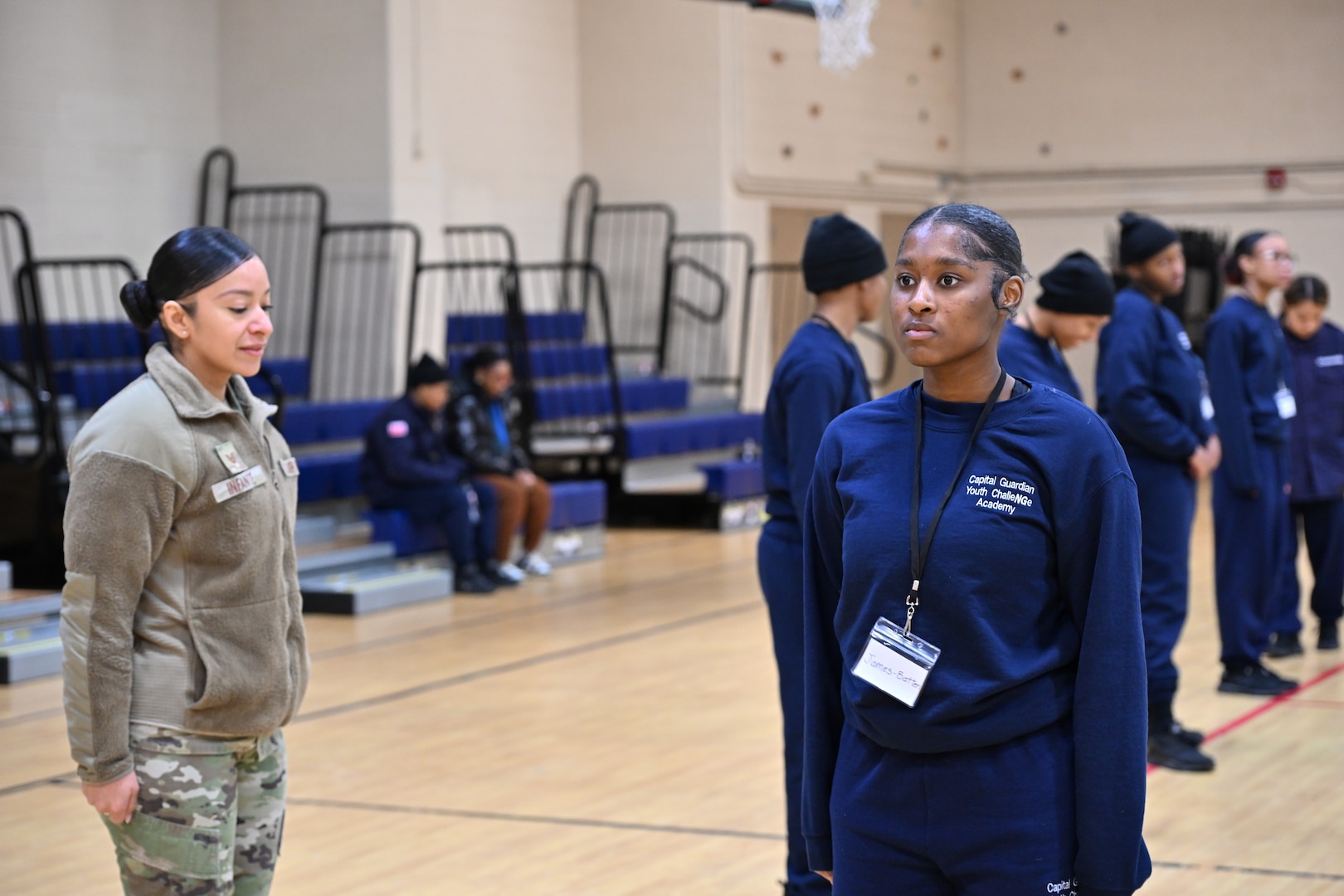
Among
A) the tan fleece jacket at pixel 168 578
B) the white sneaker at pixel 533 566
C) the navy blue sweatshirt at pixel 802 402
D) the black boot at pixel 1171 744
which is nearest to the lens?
the tan fleece jacket at pixel 168 578

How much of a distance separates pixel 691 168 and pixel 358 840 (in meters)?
10.5

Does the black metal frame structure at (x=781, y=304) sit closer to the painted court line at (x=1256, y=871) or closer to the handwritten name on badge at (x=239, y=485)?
the painted court line at (x=1256, y=871)

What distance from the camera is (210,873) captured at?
2.48 metres

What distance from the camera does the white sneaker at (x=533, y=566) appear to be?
9492mm

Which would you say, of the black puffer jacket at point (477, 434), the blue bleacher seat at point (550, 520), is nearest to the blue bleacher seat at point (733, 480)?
the blue bleacher seat at point (550, 520)

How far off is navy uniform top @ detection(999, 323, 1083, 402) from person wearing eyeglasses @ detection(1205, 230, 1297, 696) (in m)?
1.44

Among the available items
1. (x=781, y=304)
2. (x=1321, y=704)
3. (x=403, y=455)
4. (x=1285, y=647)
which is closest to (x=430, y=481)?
(x=403, y=455)

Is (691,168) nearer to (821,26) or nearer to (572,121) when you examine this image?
(572,121)

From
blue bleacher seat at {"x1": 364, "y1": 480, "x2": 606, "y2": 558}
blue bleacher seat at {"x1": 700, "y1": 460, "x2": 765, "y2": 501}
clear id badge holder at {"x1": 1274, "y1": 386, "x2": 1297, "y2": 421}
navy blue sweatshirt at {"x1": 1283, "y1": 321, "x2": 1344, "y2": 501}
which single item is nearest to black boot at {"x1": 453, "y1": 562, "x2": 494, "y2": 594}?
blue bleacher seat at {"x1": 364, "y1": 480, "x2": 606, "y2": 558}

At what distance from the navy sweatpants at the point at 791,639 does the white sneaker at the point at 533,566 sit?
619cm

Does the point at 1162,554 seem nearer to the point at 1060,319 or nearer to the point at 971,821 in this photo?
the point at 1060,319

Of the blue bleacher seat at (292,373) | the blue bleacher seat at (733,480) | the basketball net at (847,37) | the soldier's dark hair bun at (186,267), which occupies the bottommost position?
the blue bleacher seat at (733,480)

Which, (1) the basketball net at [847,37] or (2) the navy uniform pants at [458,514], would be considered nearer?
(2) the navy uniform pants at [458,514]

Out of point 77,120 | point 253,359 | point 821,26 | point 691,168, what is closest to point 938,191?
point 691,168
